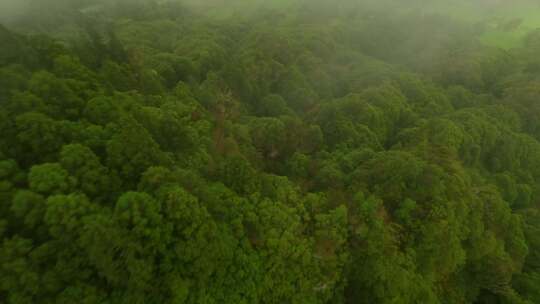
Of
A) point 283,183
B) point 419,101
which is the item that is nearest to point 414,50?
point 419,101

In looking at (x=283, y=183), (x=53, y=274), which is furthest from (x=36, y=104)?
(x=283, y=183)

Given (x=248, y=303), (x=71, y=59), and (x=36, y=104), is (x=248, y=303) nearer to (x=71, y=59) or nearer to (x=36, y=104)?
(x=36, y=104)

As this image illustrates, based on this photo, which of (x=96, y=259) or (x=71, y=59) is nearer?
(x=96, y=259)

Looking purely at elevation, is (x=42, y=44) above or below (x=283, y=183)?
above

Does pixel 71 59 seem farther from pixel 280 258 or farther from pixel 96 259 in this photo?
pixel 280 258

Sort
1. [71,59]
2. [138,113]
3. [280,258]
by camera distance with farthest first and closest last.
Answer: [71,59]
[138,113]
[280,258]

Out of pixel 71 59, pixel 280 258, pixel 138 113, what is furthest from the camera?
pixel 71 59

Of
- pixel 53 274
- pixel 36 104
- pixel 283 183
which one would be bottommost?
pixel 283 183
